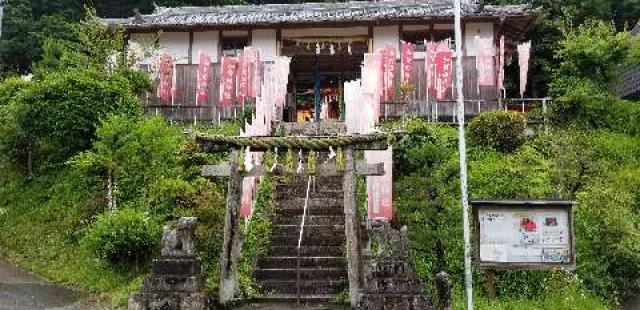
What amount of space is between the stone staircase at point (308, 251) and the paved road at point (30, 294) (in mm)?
4259

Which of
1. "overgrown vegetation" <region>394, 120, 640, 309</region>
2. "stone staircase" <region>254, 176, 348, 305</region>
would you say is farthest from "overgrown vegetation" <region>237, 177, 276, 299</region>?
"overgrown vegetation" <region>394, 120, 640, 309</region>

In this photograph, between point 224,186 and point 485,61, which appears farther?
point 485,61

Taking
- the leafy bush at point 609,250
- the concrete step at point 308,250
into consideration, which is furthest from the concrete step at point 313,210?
the leafy bush at point 609,250

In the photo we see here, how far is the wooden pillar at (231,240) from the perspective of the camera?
12.3m

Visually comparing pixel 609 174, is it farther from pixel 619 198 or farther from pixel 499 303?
pixel 499 303

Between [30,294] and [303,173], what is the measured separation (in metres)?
6.93

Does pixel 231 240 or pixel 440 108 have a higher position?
pixel 440 108

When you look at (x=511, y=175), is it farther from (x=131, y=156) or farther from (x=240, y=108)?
(x=240, y=108)

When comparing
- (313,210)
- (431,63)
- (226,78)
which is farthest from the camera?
(226,78)

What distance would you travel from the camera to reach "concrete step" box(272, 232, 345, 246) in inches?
566

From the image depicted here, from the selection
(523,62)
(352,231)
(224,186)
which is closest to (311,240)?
(352,231)

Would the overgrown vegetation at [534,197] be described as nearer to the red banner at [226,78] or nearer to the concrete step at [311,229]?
the concrete step at [311,229]

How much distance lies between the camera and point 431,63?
A: 72.2 ft

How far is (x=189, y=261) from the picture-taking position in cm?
1147
